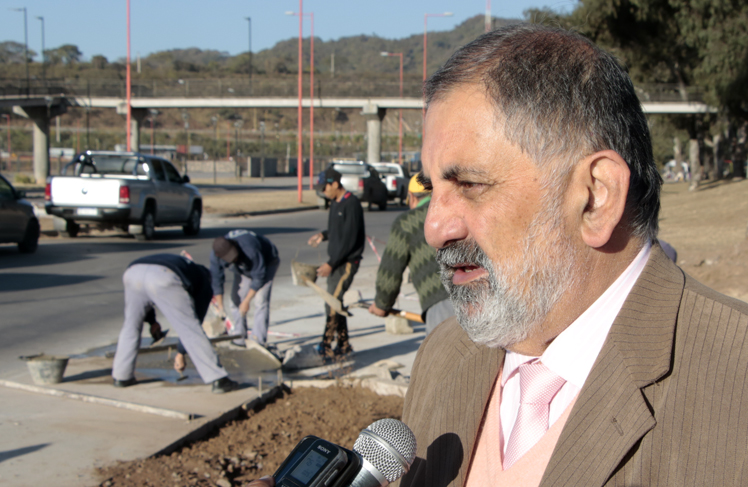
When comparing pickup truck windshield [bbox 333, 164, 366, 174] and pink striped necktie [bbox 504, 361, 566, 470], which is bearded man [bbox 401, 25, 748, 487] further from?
pickup truck windshield [bbox 333, 164, 366, 174]

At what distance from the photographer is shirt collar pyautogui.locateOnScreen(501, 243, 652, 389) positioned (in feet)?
4.78

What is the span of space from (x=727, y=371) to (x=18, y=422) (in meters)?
5.43

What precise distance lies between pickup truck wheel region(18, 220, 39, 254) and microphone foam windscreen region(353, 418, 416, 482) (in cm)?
1502

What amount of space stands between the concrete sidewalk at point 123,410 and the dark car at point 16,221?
714cm

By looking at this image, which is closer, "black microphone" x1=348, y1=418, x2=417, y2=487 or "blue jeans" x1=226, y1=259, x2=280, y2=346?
"black microphone" x1=348, y1=418, x2=417, y2=487

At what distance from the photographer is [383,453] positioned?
139 centimetres

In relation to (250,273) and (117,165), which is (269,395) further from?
(117,165)

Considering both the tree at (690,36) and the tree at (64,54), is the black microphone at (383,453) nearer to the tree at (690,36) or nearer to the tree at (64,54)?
the tree at (690,36)

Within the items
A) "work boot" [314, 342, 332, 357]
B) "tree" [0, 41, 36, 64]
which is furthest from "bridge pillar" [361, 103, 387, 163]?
"tree" [0, 41, 36, 64]

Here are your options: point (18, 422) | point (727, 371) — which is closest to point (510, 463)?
point (727, 371)

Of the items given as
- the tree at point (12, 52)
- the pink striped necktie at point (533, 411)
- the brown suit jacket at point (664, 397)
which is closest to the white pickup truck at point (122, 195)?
the pink striped necktie at point (533, 411)

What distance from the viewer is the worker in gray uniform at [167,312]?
6441mm

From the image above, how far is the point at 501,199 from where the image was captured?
1.48 meters

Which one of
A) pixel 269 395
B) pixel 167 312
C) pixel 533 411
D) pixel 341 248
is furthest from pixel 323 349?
pixel 533 411
